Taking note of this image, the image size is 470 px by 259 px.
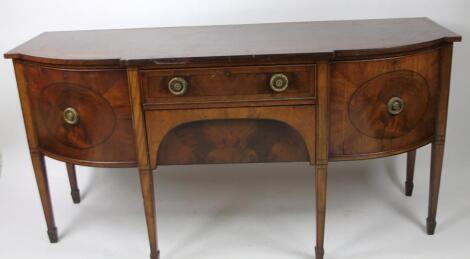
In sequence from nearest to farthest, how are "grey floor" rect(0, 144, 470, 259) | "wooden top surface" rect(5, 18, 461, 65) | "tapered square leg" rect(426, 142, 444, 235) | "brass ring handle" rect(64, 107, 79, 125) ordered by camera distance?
"wooden top surface" rect(5, 18, 461, 65) → "brass ring handle" rect(64, 107, 79, 125) → "tapered square leg" rect(426, 142, 444, 235) → "grey floor" rect(0, 144, 470, 259)

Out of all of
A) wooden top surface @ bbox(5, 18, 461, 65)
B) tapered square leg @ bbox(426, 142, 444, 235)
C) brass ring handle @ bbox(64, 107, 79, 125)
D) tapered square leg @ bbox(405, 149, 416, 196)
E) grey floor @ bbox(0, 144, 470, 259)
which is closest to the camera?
wooden top surface @ bbox(5, 18, 461, 65)

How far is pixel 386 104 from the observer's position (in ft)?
6.11

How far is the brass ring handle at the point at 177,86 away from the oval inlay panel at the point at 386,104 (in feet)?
1.69

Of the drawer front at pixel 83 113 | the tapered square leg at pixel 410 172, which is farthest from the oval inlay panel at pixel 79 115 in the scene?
the tapered square leg at pixel 410 172

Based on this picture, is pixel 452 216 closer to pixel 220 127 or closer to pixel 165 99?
pixel 220 127

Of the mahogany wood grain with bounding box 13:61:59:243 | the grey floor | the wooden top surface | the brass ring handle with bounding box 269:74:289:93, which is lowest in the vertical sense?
the grey floor

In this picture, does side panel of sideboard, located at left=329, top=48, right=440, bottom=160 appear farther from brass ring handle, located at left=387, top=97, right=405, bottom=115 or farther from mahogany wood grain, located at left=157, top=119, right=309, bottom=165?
mahogany wood grain, located at left=157, top=119, right=309, bottom=165

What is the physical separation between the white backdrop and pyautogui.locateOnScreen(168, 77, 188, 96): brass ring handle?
651 mm

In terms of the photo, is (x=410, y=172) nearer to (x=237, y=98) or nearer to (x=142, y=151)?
(x=237, y=98)

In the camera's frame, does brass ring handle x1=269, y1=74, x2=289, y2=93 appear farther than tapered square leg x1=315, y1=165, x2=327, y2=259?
No

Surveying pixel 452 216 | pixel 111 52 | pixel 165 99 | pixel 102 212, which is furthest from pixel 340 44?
pixel 102 212

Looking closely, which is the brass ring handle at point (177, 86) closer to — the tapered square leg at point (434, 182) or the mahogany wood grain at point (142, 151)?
Result: the mahogany wood grain at point (142, 151)

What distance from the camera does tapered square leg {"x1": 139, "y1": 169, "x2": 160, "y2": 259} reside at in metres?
1.93

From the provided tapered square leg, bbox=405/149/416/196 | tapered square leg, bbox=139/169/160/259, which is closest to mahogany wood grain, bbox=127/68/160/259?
tapered square leg, bbox=139/169/160/259
